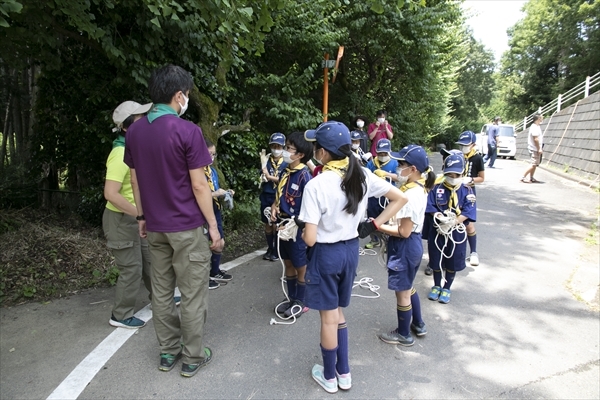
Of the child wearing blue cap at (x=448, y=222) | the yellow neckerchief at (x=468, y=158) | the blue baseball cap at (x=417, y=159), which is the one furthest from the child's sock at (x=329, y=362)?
the yellow neckerchief at (x=468, y=158)

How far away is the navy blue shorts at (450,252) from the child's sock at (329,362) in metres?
2.06

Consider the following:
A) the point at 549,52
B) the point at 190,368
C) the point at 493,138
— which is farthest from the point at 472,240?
the point at 549,52

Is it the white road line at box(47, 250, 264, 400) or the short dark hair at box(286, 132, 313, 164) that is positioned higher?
the short dark hair at box(286, 132, 313, 164)

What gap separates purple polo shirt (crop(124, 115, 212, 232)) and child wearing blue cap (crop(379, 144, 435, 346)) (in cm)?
158

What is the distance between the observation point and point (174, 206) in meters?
2.70

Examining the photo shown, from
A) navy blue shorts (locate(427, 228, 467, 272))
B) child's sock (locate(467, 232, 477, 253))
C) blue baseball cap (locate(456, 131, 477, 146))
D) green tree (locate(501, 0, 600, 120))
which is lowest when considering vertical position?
child's sock (locate(467, 232, 477, 253))

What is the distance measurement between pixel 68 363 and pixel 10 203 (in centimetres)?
514

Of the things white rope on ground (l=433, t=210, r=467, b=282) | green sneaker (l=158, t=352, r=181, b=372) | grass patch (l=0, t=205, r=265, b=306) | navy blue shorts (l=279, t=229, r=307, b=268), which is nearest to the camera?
green sneaker (l=158, t=352, r=181, b=372)

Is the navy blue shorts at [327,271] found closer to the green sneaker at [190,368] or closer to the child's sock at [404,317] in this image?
the child's sock at [404,317]

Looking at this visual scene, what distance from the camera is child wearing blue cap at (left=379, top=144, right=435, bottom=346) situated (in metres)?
3.13

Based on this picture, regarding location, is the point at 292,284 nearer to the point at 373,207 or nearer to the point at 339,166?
the point at 373,207

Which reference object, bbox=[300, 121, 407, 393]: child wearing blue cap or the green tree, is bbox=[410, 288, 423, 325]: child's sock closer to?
bbox=[300, 121, 407, 393]: child wearing blue cap

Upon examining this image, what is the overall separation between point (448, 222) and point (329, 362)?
7.01 feet

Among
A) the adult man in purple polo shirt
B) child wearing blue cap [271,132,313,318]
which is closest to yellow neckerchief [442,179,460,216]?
child wearing blue cap [271,132,313,318]
